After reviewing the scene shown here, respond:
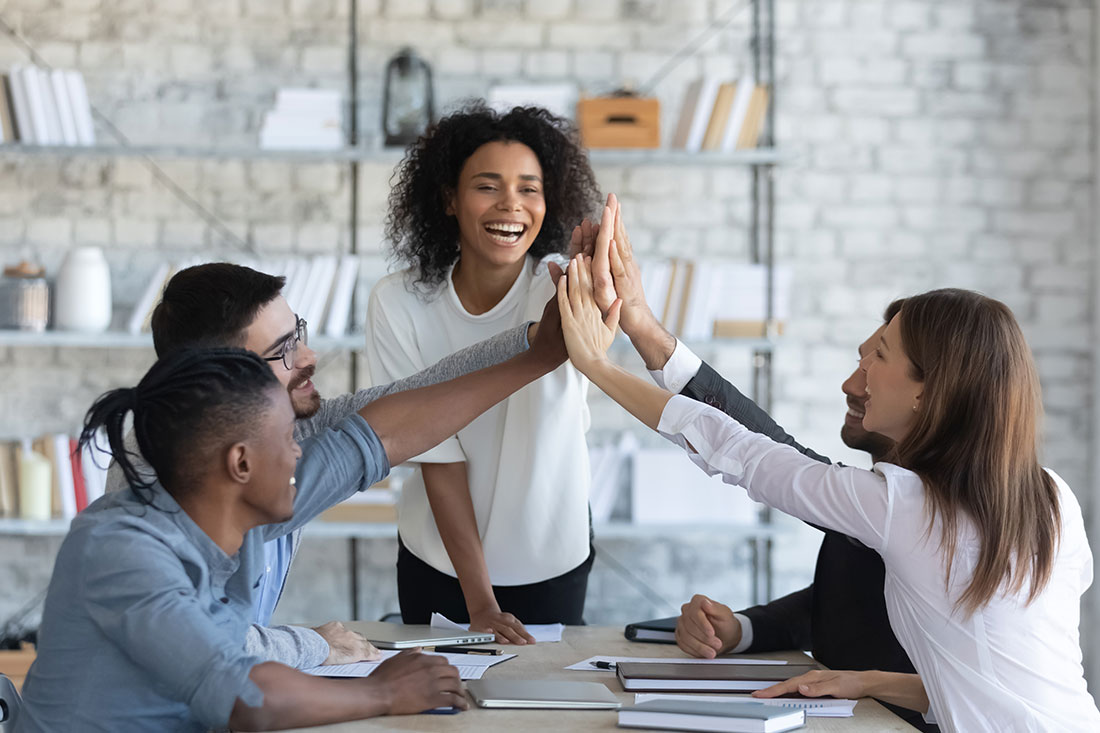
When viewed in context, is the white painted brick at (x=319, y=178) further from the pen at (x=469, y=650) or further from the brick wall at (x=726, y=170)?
the pen at (x=469, y=650)

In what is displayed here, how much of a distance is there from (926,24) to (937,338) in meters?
2.73

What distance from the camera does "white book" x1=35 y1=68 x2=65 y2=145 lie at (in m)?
3.57

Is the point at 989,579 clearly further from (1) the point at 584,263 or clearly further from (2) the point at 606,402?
(2) the point at 606,402

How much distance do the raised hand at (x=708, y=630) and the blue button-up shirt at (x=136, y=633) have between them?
737mm

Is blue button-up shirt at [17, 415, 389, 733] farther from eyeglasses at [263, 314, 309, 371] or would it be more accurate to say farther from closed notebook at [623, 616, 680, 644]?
closed notebook at [623, 616, 680, 644]

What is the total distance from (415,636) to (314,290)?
6.42 ft

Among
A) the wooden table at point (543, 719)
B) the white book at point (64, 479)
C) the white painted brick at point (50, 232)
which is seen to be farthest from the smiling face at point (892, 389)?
the white painted brick at point (50, 232)

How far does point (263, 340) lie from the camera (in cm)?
173

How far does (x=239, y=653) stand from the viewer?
1.27 meters

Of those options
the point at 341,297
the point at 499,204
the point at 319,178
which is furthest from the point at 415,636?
the point at 319,178

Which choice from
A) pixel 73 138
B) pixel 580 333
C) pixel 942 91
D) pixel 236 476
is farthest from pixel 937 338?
pixel 73 138

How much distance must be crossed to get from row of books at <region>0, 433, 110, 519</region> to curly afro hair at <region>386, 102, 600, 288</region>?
1.73 metres

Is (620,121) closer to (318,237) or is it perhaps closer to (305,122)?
(305,122)

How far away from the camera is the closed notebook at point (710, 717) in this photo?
1.33 m
